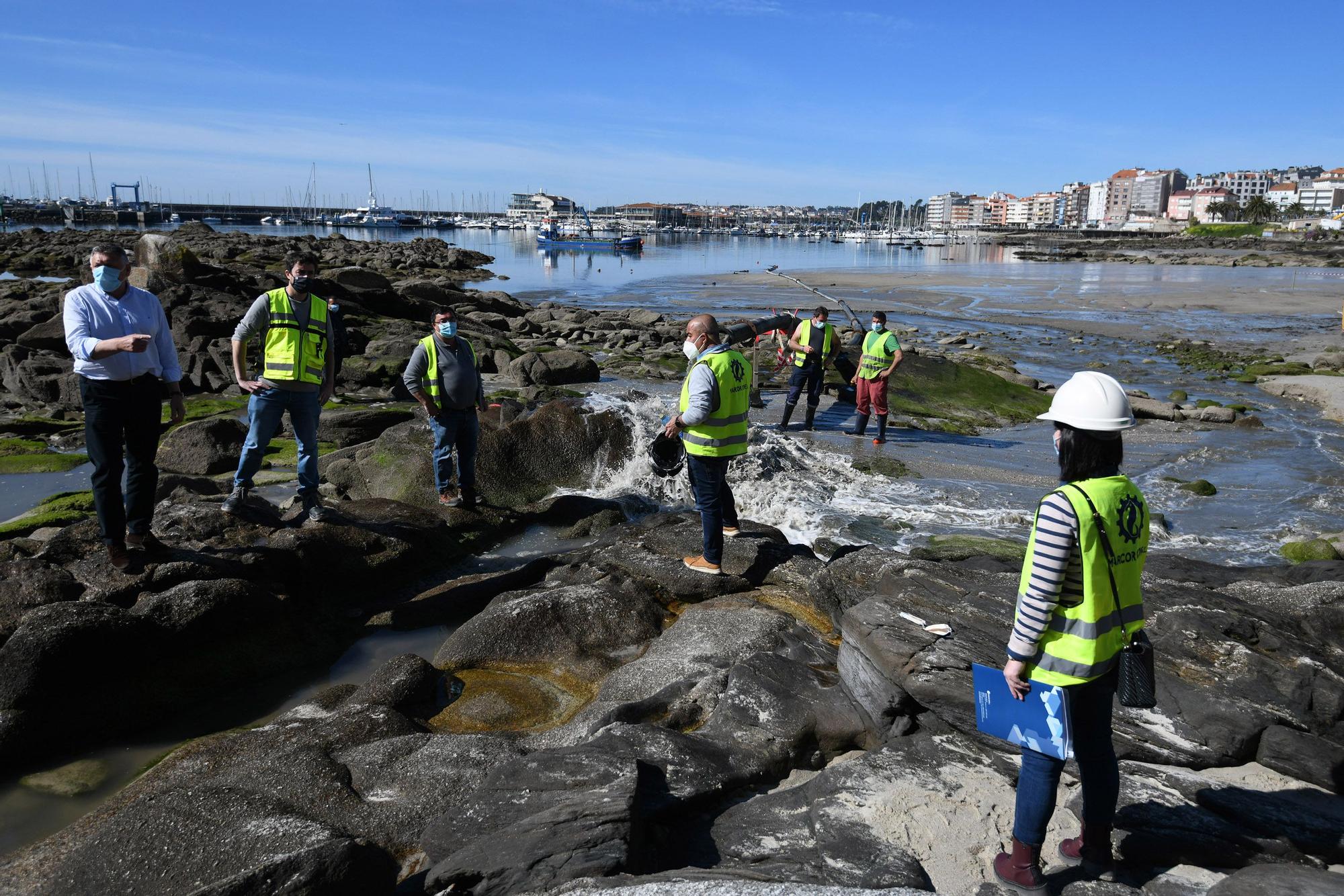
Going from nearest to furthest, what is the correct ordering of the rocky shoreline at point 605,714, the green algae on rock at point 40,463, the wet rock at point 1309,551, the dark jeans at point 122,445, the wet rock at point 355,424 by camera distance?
the rocky shoreline at point 605,714, the dark jeans at point 122,445, the wet rock at point 1309,551, the green algae on rock at point 40,463, the wet rock at point 355,424

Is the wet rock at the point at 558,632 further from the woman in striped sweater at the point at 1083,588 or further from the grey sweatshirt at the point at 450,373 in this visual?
the woman in striped sweater at the point at 1083,588

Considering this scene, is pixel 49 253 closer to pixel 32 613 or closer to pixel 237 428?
pixel 237 428

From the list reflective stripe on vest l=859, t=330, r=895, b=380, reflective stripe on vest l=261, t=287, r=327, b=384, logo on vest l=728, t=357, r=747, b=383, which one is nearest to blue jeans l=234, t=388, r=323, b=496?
reflective stripe on vest l=261, t=287, r=327, b=384

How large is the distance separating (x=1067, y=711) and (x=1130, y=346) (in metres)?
33.6

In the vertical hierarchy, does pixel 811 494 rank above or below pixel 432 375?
below

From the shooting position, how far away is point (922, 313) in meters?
45.8

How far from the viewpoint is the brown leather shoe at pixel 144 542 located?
7387mm

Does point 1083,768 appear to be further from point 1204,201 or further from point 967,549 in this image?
point 1204,201

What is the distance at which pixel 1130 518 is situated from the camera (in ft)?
12.3

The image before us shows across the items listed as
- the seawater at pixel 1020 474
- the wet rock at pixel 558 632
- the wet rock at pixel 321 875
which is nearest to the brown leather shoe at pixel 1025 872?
the wet rock at pixel 321 875

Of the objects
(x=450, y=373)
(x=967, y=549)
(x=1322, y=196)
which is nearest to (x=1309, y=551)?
(x=967, y=549)

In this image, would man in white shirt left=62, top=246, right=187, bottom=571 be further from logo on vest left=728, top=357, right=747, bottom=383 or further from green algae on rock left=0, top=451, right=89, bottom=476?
green algae on rock left=0, top=451, right=89, bottom=476

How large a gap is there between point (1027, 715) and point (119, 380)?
6.53 m

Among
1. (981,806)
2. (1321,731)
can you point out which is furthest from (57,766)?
(1321,731)
